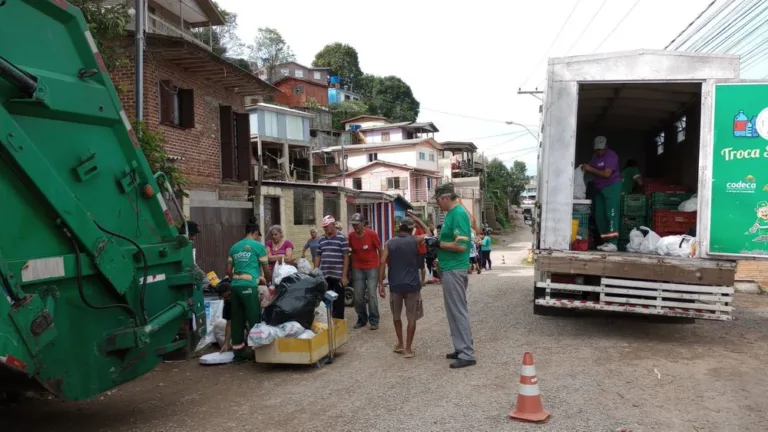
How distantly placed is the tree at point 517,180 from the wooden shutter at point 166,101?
60815 millimetres

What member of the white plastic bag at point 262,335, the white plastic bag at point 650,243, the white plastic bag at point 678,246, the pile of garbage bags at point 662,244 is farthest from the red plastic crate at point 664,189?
the white plastic bag at point 262,335

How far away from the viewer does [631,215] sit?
924 centimetres

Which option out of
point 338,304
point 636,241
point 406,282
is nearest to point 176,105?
point 338,304

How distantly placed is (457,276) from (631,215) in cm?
460

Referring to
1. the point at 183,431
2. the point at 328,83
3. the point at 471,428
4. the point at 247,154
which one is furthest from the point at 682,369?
the point at 328,83

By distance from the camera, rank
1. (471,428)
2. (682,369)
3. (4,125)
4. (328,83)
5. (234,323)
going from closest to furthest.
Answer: (4,125) → (471,428) → (682,369) → (234,323) → (328,83)

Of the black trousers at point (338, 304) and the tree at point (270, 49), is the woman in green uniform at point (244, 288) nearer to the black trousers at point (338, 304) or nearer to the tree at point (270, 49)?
the black trousers at point (338, 304)

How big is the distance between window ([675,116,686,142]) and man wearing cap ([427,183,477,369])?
250 inches

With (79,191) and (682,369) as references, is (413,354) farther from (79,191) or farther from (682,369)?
(79,191)

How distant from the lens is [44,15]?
3.96 m

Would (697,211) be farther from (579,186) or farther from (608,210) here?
(608,210)

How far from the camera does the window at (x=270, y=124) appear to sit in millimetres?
32344

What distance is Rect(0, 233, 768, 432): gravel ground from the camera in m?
4.45

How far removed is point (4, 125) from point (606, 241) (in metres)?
7.79
